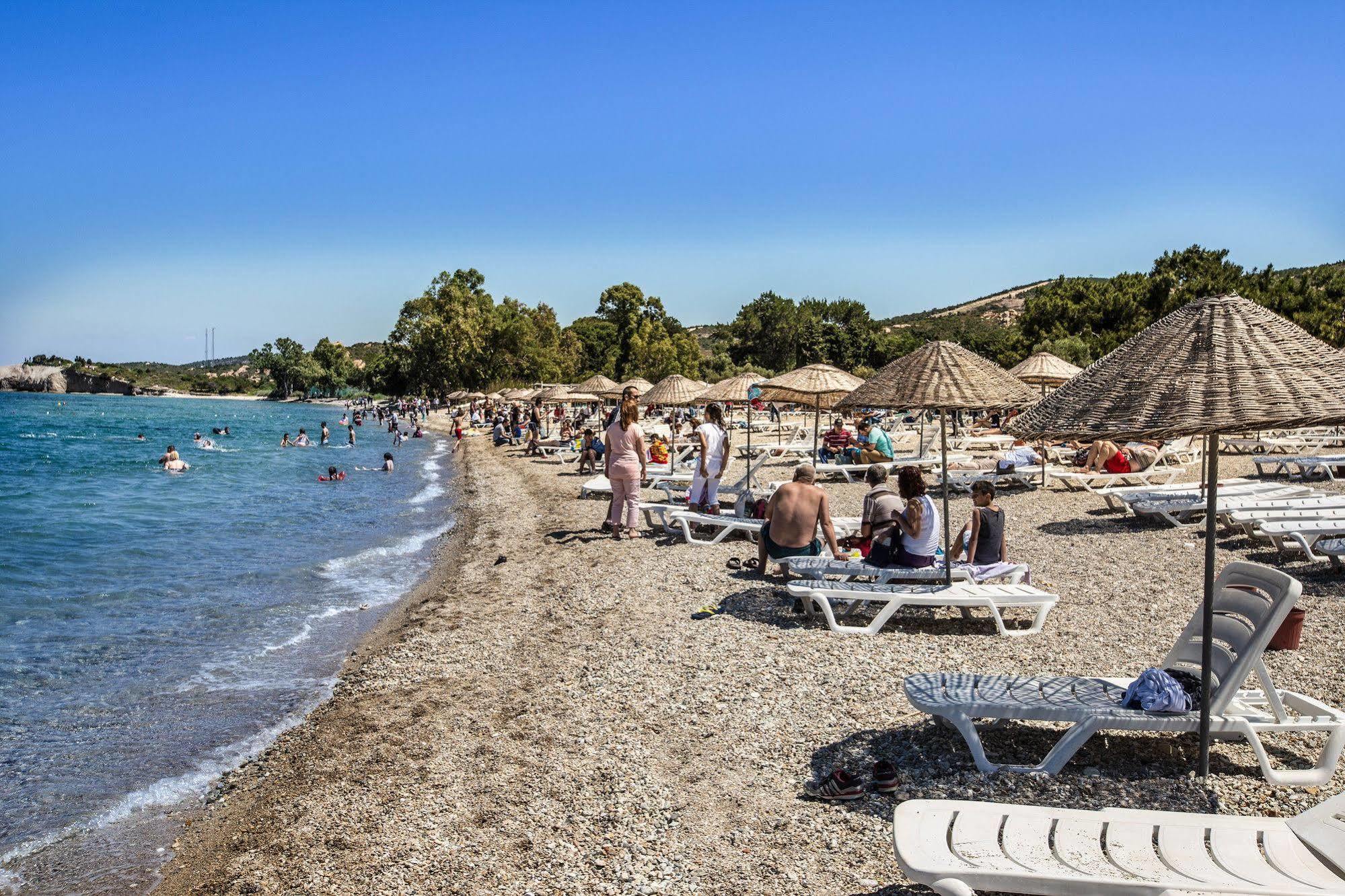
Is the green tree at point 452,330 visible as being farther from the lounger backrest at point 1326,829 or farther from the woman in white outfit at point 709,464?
the lounger backrest at point 1326,829

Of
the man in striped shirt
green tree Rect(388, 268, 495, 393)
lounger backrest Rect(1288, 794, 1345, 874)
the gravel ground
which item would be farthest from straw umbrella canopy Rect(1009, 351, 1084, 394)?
green tree Rect(388, 268, 495, 393)

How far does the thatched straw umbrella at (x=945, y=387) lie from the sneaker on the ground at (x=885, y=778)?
2986 mm

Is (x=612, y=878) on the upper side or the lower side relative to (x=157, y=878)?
upper

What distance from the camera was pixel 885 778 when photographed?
14.5 ft

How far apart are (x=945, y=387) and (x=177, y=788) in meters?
6.34

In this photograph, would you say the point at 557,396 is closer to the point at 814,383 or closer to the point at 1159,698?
the point at 814,383

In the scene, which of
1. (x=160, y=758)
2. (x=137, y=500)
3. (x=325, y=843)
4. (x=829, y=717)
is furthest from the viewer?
(x=137, y=500)

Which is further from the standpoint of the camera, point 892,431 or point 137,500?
point 892,431

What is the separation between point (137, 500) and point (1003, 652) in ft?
73.1

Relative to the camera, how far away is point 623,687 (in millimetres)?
6395

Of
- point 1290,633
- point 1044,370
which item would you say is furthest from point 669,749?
point 1044,370

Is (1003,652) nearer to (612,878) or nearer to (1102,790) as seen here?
(1102,790)

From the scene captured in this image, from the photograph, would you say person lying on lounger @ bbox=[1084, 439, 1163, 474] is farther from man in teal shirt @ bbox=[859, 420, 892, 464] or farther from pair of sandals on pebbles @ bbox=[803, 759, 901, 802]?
pair of sandals on pebbles @ bbox=[803, 759, 901, 802]

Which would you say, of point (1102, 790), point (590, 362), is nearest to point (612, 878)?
point (1102, 790)
